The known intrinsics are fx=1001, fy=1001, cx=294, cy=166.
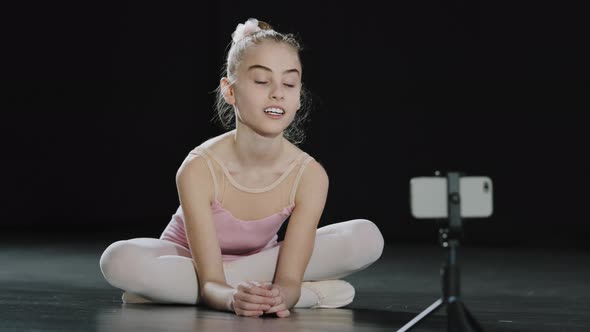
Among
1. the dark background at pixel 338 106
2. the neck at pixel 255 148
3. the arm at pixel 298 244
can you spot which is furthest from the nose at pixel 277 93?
the dark background at pixel 338 106

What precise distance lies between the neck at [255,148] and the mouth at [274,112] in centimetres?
7

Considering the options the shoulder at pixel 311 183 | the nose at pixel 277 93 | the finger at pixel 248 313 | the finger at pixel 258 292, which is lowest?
the finger at pixel 248 313

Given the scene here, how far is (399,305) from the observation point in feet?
7.99

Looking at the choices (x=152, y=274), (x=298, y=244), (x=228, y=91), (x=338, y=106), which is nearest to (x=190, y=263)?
(x=152, y=274)

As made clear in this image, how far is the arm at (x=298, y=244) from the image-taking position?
7.30ft

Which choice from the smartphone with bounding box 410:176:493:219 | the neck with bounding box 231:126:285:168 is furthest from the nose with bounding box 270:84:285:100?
the smartphone with bounding box 410:176:493:219

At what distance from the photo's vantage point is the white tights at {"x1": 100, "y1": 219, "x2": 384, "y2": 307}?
7.61 ft

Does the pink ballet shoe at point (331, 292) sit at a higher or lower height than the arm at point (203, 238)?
lower

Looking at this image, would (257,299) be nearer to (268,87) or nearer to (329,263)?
(329,263)

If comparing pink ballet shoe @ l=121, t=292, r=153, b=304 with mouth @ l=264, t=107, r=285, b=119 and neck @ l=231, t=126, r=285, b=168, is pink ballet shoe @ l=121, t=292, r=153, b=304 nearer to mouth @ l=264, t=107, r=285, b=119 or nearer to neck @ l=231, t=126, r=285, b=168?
neck @ l=231, t=126, r=285, b=168

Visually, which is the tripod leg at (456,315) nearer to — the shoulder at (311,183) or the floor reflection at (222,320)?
the floor reflection at (222,320)

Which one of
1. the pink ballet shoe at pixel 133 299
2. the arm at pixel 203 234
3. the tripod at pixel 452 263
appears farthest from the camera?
the pink ballet shoe at pixel 133 299

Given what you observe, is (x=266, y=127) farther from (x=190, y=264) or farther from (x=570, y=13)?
(x=570, y=13)

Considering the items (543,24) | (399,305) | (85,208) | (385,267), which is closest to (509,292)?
(399,305)
